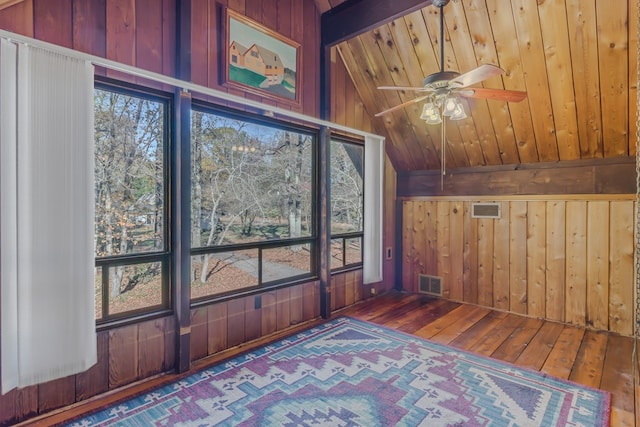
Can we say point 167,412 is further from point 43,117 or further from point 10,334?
point 43,117

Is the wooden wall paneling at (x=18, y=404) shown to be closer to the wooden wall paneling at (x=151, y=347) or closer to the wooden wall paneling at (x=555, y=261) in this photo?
the wooden wall paneling at (x=151, y=347)

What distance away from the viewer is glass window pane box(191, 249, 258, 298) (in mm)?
2969

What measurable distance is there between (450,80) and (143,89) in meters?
2.24

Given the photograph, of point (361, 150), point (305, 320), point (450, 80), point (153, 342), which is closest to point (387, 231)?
point (361, 150)

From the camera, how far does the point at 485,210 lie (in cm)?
441

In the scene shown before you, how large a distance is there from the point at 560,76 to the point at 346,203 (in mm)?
2568

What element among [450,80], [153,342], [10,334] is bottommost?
[153,342]

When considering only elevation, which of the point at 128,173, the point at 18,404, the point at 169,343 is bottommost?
the point at 18,404

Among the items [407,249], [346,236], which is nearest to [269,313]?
[346,236]

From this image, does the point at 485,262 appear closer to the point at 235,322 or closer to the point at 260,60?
the point at 235,322

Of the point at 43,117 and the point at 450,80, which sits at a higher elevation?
the point at 450,80

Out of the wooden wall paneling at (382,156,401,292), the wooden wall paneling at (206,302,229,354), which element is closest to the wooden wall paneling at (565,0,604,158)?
the wooden wall paneling at (382,156,401,292)

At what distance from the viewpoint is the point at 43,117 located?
6.70 feet

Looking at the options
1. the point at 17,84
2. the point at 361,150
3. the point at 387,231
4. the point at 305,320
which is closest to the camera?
the point at 17,84
